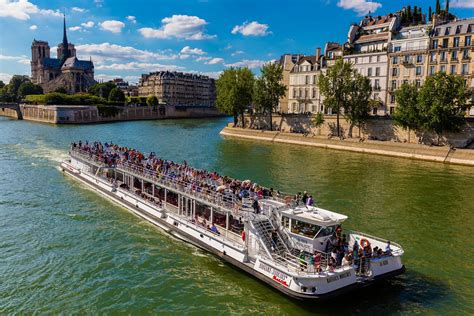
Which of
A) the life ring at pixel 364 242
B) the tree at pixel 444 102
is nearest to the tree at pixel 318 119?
the tree at pixel 444 102

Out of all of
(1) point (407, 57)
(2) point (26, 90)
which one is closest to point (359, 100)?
(1) point (407, 57)

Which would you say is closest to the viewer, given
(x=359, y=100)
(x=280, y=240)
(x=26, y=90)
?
(x=280, y=240)

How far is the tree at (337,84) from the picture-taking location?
6638 centimetres

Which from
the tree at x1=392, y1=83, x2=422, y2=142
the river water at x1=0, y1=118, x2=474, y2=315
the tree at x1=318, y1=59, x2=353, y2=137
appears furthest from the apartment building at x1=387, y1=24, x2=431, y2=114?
the river water at x1=0, y1=118, x2=474, y2=315

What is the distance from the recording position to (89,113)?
124 meters

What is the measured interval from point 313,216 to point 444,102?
43909 mm

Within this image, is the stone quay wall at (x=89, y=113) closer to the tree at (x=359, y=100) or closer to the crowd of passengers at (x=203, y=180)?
the tree at (x=359, y=100)

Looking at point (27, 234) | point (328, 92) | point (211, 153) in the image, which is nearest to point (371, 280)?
point (27, 234)

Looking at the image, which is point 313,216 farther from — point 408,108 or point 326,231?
point 408,108

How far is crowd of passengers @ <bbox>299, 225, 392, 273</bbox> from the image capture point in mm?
16297

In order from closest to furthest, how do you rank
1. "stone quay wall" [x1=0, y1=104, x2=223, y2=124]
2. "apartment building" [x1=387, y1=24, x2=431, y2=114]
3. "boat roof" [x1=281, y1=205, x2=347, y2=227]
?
"boat roof" [x1=281, y1=205, x2=347, y2=227], "apartment building" [x1=387, y1=24, x2=431, y2=114], "stone quay wall" [x1=0, y1=104, x2=223, y2=124]

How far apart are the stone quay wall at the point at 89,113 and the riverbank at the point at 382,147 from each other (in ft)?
205

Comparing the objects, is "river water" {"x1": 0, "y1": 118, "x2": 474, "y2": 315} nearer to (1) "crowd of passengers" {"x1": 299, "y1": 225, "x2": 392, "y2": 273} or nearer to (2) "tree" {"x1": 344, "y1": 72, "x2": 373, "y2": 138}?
(1) "crowd of passengers" {"x1": 299, "y1": 225, "x2": 392, "y2": 273}

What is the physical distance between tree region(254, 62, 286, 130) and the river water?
4253cm
